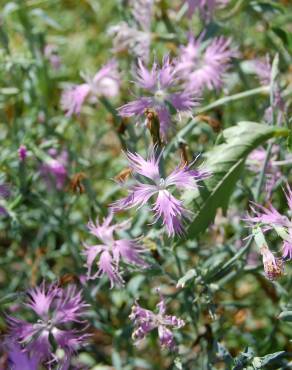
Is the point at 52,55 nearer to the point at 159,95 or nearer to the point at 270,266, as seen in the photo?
the point at 159,95

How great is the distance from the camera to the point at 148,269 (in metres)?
1.24

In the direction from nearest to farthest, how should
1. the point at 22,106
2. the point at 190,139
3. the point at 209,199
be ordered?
the point at 209,199 → the point at 190,139 → the point at 22,106

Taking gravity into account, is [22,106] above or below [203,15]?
below

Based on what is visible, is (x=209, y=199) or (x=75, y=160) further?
(x=75, y=160)

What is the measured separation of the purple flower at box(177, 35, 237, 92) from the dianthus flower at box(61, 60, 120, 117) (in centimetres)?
18

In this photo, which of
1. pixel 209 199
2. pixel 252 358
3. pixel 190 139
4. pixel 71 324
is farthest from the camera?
pixel 190 139

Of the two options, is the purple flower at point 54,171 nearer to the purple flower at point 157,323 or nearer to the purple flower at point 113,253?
the purple flower at point 113,253

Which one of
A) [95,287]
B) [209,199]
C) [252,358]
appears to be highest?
[209,199]

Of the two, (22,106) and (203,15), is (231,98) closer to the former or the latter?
(203,15)

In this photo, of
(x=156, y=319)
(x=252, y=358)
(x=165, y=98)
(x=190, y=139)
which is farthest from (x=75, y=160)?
(x=252, y=358)

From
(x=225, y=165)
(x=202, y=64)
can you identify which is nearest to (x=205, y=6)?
(x=202, y=64)

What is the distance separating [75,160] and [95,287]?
14.2 inches

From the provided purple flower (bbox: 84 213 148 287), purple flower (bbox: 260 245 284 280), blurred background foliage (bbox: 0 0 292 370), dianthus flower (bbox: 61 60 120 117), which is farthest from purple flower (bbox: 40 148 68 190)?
purple flower (bbox: 260 245 284 280)

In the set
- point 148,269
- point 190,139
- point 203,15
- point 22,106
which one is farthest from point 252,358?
point 22,106
